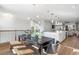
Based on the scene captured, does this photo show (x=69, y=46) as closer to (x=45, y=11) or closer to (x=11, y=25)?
(x=45, y=11)

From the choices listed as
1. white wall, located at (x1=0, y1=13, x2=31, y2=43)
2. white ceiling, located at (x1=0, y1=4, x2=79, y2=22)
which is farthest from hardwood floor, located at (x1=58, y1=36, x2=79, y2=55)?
white wall, located at (x1=0, y1=13, x2=31, y2=43)

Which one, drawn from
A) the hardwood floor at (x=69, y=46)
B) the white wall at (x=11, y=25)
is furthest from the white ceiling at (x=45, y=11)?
the hardwood floor at (x=69, y=46)

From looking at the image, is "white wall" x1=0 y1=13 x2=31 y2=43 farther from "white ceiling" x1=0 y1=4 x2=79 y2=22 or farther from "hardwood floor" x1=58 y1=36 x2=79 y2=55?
"hardwood floor" x1=58 y1=36 x2=79 y2=55

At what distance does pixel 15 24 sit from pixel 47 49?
558 millimetres

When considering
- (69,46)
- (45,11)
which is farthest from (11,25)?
(69,46)

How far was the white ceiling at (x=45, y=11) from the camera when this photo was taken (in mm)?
1462

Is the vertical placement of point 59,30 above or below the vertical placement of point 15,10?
below

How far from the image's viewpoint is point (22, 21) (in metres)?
1.49

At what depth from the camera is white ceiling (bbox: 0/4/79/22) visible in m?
1.46

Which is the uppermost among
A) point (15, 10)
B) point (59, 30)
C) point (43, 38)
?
point (15, 10)

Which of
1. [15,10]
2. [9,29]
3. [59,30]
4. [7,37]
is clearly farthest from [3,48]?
[59,30]

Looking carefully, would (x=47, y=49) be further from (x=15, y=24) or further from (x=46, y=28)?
(x=15, y=24)

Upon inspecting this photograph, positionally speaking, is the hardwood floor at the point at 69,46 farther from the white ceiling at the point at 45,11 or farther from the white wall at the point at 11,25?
the white wall at the point at 11,25
